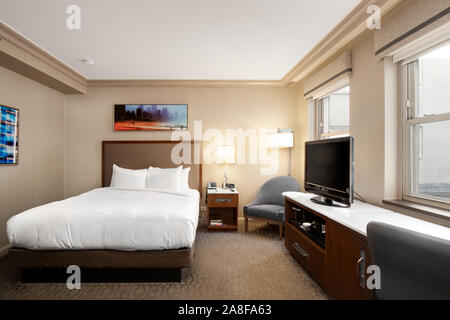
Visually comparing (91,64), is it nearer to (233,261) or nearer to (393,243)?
(233,261)

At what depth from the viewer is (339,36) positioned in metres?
2.68

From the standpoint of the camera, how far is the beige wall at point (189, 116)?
4.40m

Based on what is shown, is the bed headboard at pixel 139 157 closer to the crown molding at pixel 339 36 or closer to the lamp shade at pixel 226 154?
the lamp shade at pixel 226 154

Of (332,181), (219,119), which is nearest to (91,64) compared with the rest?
(219,119)

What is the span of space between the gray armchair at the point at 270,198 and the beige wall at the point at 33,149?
330 cm

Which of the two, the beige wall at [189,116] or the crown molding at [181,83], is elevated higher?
the crown molding at [181,83]

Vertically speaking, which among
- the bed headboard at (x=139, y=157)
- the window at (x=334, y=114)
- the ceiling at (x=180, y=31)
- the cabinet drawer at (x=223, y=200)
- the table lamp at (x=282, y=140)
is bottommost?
the cabinet drawer at (x=223, y=200)

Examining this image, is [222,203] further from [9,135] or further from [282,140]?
[9,135]

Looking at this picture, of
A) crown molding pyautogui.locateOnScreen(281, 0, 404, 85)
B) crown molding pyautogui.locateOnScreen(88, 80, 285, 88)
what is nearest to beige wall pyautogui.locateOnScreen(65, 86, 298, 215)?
crown molding pyautogui.locateOnScreen(88, 80, 285, 88)

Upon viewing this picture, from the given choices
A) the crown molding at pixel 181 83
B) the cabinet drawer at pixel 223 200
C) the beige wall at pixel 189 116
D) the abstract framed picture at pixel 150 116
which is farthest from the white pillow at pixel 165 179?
the crown molding at pixel 181 83

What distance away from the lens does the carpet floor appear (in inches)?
83.8

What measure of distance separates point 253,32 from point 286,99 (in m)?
2.03

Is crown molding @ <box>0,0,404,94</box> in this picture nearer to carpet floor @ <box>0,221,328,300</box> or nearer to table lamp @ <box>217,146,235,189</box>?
table lamp @ <box>217,146,235,189</box>

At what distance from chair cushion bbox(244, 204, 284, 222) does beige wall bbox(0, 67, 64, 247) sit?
3.30 m
